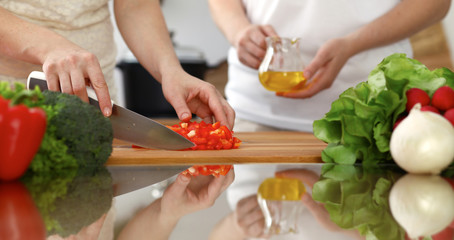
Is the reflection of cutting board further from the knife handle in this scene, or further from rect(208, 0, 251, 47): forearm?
rect(208, 0, 251, 47): forearm

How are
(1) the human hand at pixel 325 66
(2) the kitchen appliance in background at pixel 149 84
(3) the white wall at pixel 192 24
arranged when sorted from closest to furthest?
(1) the human hand at pixel 325 66
(2) the kitchen appliance in background at pixel 149 84
(3) the white wall at pixel 192 24

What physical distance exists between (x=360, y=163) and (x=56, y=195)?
631 mm

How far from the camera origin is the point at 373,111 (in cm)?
117

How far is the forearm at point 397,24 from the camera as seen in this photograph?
179 cm

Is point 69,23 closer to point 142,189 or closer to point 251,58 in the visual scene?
point 251,58

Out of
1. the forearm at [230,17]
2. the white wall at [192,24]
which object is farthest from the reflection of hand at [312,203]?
the white wall at [192,24]

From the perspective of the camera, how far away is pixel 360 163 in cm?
125

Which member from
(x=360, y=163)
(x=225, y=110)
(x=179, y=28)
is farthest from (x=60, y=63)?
(x=179, y=28)

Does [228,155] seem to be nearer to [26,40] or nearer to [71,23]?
[26,40]

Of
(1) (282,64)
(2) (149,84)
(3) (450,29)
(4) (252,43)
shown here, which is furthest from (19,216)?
(2) (149,84)

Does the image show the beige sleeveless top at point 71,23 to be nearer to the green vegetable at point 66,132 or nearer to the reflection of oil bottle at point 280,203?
the green vegetable at point 66,132

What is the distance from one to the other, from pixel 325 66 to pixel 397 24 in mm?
260

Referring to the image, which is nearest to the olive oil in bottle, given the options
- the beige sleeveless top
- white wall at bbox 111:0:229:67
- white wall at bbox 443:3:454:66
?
the beige sleeveless top

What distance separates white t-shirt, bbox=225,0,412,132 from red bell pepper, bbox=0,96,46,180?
3.51 ft
